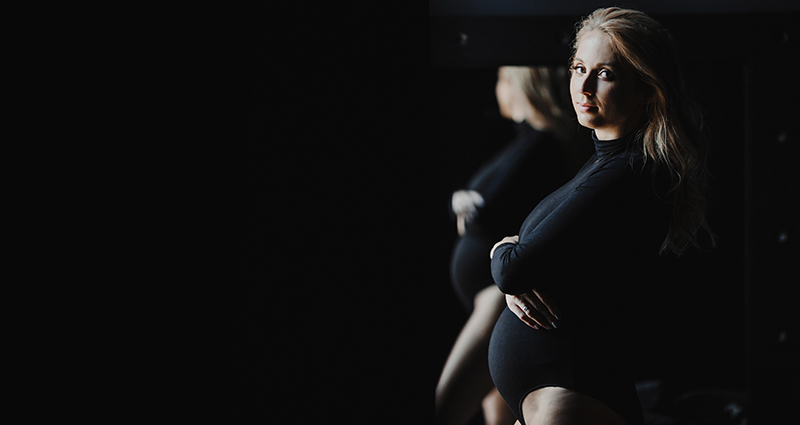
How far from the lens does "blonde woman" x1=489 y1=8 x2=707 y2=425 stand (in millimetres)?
739

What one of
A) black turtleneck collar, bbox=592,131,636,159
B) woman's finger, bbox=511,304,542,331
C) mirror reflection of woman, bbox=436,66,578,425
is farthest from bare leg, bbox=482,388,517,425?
black turtleneck collar, bbox=592,131,636,159

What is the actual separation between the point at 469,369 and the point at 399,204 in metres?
0.27

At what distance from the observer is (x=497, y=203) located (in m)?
0.86

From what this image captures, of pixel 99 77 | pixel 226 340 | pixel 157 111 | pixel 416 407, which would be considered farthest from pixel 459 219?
pixel 99 77

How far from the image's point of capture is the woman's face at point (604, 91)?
750 millimetres

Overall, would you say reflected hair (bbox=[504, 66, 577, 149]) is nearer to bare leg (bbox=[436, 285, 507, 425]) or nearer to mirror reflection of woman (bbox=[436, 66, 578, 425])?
mirror reflection of woman (bbox=[436, 66, 578, 425])

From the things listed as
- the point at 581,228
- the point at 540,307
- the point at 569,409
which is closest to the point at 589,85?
the point at 581,228

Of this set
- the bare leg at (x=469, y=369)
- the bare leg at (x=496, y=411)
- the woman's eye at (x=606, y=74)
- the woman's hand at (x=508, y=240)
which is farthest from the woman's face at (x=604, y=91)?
the bare leg at (x=496, y=411)

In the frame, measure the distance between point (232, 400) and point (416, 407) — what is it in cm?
28

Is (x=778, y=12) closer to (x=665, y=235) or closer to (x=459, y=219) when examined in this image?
(x=665, y=235)

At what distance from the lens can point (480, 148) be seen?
0.89m

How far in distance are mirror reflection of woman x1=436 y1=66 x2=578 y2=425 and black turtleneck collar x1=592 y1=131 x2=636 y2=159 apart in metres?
0.04

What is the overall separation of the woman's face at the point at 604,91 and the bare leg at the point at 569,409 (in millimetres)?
361

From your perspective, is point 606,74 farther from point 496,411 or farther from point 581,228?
point 496,411
